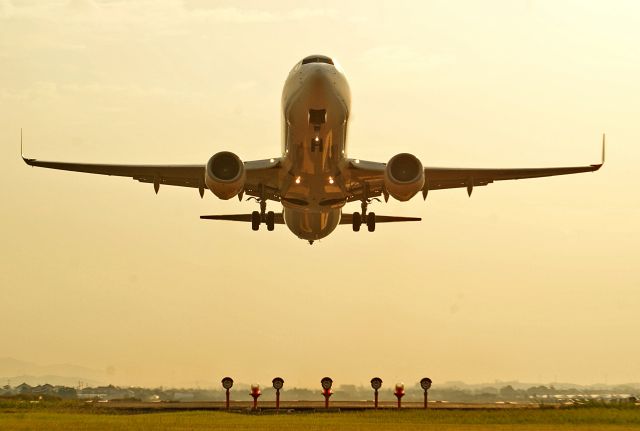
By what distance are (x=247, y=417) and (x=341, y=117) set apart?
387 inches

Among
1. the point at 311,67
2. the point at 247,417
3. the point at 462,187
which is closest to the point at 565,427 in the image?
the point at 247,417

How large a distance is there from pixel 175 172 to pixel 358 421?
14561mm

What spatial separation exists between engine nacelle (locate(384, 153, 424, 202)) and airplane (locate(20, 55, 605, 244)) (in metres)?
0.03

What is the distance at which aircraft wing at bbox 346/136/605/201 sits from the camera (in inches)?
1442

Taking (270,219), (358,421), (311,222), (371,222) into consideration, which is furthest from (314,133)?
(371,222)

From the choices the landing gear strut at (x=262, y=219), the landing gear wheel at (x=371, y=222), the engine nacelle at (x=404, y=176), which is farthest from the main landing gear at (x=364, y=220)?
the engine nacelle at (x=404, y=176)

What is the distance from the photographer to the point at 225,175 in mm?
33375

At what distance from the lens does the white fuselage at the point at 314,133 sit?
32.2m

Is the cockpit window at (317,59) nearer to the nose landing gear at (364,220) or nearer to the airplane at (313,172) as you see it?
the airplane at (313,172)

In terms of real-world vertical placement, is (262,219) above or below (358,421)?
above

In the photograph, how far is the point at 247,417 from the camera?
29.7 metres

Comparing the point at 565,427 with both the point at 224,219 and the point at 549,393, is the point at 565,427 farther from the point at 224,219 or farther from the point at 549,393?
the point at 549,393

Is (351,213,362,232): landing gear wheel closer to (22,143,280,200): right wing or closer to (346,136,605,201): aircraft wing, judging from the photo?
(346,136,605,201): aircraft wing

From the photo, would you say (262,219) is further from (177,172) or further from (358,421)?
(358,421)
